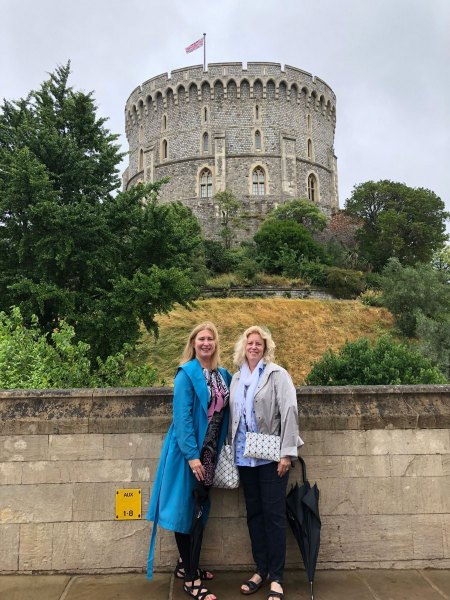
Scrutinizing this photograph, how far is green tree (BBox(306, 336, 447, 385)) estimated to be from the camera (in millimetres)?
12062

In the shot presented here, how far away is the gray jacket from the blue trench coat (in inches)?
10.2

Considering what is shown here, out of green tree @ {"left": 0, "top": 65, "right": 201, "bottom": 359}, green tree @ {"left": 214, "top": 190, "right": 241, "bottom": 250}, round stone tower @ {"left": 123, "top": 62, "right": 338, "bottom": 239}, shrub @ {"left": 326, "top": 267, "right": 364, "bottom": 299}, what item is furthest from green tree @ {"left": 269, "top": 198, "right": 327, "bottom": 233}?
green tree @ {"left": 0, "top": 65, "right": 201, "bottom": 359}

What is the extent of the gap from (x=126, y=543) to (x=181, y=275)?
29.6 feet

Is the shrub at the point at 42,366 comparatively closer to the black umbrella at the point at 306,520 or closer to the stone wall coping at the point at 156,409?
the stone wall coping at the point at 156,409

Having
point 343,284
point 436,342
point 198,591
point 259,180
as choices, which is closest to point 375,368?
point 436,342

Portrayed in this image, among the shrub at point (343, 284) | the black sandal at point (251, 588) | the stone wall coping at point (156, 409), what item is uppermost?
the shrub at point (343, 284)

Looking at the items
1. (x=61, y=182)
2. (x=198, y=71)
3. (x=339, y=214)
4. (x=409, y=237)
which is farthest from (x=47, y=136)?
(x=198, y=71)

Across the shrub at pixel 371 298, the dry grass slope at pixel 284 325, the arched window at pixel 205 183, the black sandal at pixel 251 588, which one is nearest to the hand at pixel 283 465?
the black sandal at pixel 251 588

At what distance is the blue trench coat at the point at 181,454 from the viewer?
3.23m

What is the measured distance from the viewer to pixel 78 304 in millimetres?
12461

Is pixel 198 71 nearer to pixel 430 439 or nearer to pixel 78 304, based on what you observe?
pixel 78 304

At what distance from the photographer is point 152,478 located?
3773 mm

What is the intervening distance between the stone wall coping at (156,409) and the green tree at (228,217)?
37.3 m

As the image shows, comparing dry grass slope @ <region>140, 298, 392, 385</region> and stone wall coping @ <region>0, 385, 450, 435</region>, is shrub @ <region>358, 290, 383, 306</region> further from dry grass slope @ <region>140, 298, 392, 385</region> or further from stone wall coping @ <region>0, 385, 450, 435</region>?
stone wall coping @ <region>0, 385, 450, 435</region>
